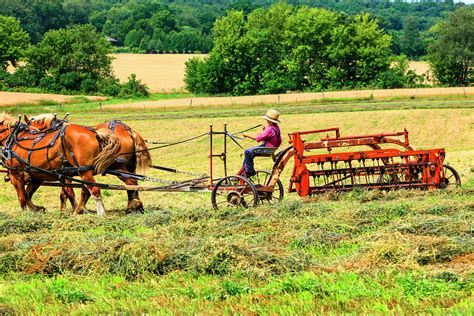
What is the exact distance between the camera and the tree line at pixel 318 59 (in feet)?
260

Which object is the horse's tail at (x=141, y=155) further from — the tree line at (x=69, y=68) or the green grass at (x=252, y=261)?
the tree line at (x=69, y=68)

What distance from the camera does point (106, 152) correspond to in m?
15.6

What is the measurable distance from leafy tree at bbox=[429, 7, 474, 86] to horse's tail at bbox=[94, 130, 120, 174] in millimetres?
67907

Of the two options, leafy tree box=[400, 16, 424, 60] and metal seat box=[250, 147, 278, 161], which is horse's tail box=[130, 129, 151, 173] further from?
leafy tree box=[400, 16, 424, 60]

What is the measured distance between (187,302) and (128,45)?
13877 cm

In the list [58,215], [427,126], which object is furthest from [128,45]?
[58,215]

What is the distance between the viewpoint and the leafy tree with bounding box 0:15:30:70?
88.4 m

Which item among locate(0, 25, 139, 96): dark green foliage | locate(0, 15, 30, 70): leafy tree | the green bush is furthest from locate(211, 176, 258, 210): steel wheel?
locate(0, 15, 30, 70): leafy tree

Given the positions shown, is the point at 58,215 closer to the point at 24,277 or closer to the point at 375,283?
the point at 24,277

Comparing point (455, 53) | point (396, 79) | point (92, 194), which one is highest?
point (455, 53)

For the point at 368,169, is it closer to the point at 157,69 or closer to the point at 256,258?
the point at 256,258

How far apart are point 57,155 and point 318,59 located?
2674 inches

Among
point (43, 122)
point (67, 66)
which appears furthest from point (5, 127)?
point (67, 66)

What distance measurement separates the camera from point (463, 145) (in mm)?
31344
